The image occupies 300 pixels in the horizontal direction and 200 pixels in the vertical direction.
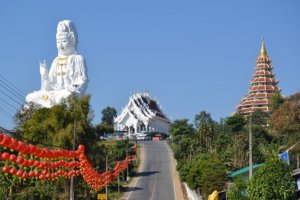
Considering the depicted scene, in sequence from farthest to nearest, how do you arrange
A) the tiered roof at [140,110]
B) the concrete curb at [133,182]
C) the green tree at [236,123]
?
the tiered roof at [140,110]
the green tree at [236,123]
the concrete curb at [133,182]

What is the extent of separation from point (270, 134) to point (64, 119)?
28.0m

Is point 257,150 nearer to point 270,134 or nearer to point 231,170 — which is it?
point 231,170

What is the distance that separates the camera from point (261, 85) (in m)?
93.1

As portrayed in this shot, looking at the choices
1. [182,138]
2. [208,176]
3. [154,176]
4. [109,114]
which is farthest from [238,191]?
[109,114]

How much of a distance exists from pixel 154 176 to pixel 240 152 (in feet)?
27.9

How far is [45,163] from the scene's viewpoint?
714 inches

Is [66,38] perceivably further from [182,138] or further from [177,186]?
[177,186]

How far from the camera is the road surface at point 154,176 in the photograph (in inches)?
1865

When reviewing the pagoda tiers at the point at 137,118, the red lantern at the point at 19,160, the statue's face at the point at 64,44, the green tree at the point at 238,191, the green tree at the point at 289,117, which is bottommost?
the green tree at the point at 238,191

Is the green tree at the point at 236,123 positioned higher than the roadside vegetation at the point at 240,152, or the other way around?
the green tree at the point at 236,123

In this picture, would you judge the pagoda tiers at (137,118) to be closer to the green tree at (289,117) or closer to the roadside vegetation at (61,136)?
the roadside vegetation at (61,136)

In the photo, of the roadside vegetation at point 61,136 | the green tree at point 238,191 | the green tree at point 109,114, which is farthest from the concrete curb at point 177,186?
the green tree at point 109,114

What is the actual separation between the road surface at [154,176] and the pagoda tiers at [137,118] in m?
14.8

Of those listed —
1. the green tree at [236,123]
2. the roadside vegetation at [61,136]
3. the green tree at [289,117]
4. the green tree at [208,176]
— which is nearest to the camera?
the roadside vegetation at [61,136]
